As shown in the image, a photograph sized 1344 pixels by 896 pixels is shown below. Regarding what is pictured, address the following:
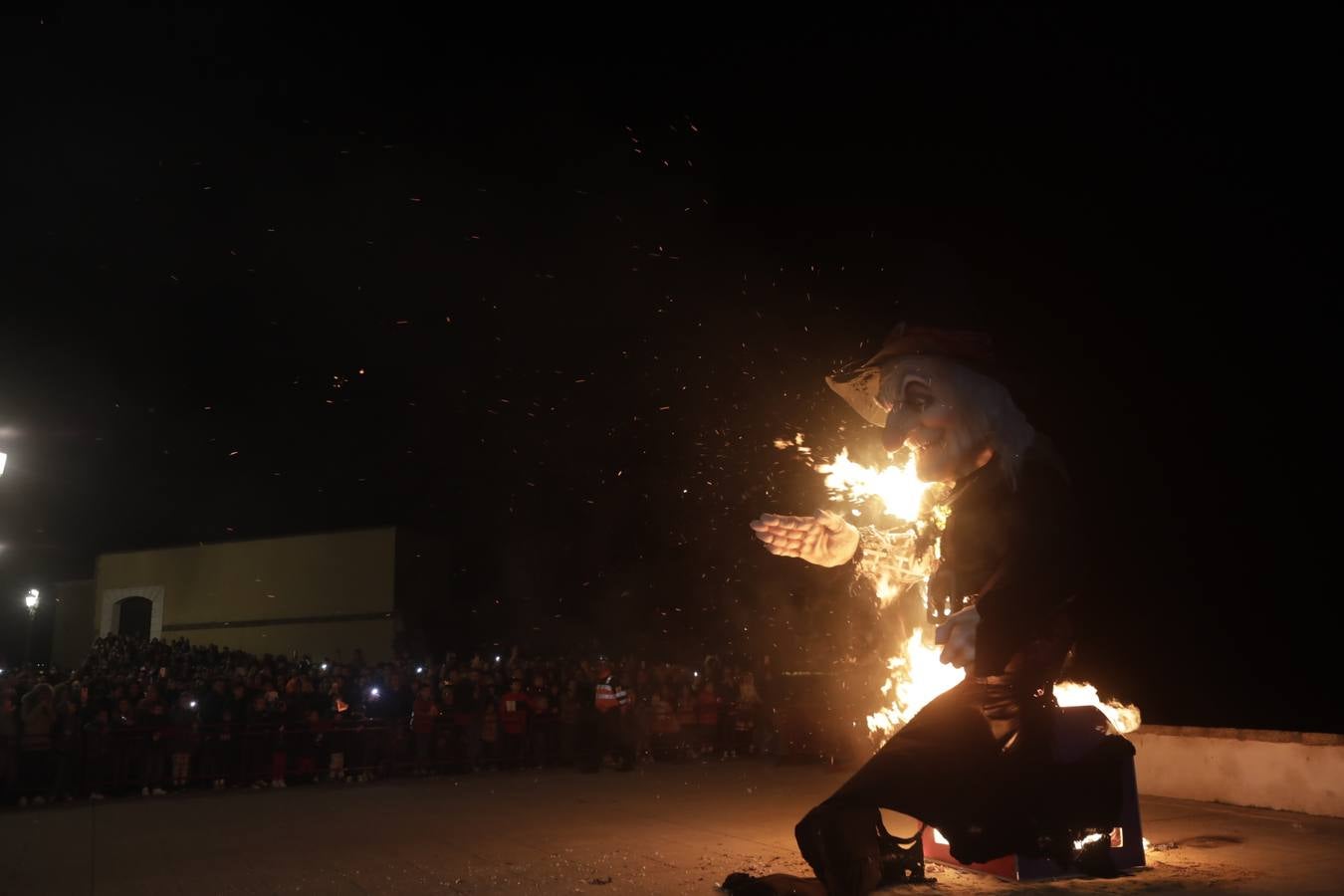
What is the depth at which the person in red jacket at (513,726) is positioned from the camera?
52.0 ft

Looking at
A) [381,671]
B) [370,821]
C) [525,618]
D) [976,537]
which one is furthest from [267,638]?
[976,537]

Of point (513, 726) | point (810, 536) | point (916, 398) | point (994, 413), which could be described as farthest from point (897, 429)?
point (513, 726)

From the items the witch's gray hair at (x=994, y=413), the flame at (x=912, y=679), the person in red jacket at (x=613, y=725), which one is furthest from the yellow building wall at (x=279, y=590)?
the witch's gray hair at (x=994, y=413)

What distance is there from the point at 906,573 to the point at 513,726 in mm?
10265

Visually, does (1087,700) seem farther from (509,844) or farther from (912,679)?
(509,844)

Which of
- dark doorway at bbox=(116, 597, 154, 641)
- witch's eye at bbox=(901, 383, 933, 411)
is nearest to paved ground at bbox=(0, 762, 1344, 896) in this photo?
witch's eye at bbox=(901, 383, 933, 411)

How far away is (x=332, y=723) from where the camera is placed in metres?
14.6

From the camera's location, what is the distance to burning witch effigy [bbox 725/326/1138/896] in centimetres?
495

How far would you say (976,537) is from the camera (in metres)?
5.36

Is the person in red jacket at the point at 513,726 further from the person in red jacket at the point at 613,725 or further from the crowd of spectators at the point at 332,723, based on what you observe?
the person in red jacket at the point at 613,725

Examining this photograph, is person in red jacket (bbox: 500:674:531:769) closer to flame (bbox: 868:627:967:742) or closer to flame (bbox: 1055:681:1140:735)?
flame (bbox: 868:627:967:742)

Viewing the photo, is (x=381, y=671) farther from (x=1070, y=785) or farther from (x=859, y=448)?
(x=1070, y=785)

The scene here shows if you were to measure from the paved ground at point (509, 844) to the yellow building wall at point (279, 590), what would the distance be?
1409 cm

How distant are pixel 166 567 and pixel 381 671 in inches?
659
